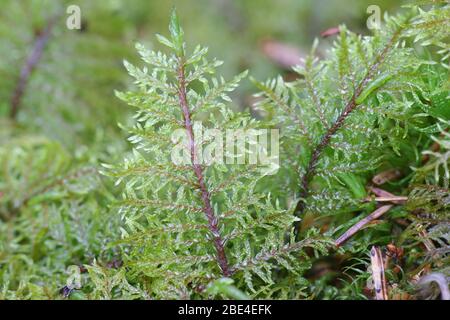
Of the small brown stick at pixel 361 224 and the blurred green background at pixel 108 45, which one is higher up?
the blurred green background at pixel 108 45

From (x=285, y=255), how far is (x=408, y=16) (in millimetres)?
426

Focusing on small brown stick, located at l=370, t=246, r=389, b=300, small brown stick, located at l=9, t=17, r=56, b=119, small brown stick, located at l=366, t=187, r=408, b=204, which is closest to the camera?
small brown stick, located at l=370, t=246, r=389, b=300

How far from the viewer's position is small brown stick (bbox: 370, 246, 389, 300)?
31.9 inches

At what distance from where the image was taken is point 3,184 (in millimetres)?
1233

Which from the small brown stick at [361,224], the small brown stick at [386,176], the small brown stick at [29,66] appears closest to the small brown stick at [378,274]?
the small brown stick at [361,224]

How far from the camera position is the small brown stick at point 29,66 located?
1.57 metres

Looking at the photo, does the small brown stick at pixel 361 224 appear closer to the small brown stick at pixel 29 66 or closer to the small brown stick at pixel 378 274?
the small brown stick at pixel 378 274

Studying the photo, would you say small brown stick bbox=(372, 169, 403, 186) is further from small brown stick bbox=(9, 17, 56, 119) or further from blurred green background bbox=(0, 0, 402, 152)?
small brown stick bbox=(9, 17, 56, 119)

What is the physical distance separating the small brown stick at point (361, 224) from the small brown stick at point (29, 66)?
111 centimetres

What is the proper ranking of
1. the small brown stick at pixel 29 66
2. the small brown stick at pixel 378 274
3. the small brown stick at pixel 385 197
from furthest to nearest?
1. the small brown stick at pixel 29 66
2. the small brown stick at pixel 385 197
3. the small brown stick at pixel 378 274

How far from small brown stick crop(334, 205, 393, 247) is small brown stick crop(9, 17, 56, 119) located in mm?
1109

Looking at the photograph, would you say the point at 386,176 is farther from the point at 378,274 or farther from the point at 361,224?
the point at 378,274

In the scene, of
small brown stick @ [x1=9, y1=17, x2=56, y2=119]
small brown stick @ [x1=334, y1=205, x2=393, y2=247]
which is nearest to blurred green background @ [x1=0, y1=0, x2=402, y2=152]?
small brown stick @ [x1=9, y1=17, x2=56, y2=119]

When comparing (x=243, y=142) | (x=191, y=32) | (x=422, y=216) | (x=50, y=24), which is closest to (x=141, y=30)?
(x=191, y=32)
